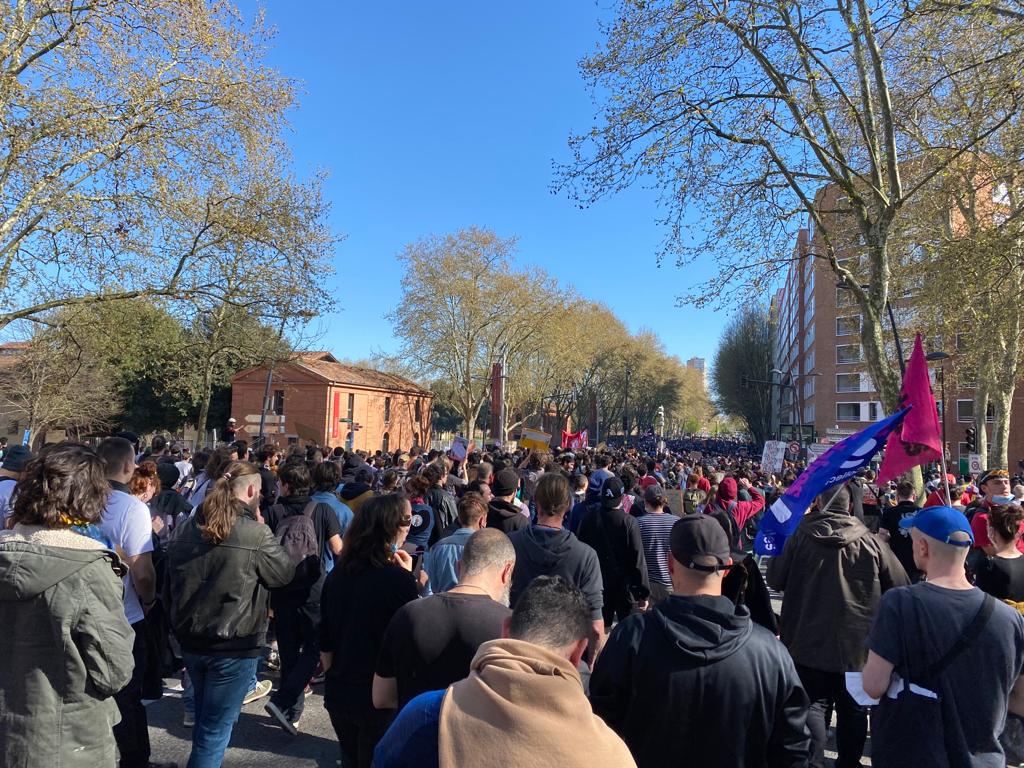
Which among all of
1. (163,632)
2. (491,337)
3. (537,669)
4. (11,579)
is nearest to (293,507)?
(163,632)

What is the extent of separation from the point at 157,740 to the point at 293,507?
1.74 metres

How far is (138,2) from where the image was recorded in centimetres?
1069

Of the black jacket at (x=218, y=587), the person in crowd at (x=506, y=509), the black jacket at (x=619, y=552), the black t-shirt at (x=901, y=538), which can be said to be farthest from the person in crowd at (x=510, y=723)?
the black t-shirt at (x=901, y=538)

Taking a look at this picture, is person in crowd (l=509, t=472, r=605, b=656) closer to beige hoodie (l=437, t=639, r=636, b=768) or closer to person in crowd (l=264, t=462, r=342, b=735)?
person in crowd (l=264, t=462, r=342, b=735)

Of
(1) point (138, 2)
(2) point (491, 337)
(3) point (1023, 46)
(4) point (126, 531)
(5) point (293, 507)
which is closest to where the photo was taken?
(4) point (126, 531)

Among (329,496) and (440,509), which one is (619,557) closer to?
(440,509)

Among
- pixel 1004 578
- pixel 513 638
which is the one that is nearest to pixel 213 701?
pixel 513 638

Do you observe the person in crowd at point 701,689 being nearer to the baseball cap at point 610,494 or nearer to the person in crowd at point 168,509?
the baseball cap at point 610,494

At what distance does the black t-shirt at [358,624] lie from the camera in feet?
9.87

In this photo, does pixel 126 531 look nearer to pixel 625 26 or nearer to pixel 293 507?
pixel 293 507

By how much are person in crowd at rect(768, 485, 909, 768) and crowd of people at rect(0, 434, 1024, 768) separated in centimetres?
1

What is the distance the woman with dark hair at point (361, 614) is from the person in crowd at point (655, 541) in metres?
3.26

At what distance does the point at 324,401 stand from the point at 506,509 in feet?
134

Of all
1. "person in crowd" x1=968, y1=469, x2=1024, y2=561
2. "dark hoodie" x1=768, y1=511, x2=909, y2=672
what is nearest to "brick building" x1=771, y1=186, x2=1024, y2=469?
"person in crowd" x1=968, y1=469, x2=1024, y2=561
